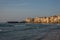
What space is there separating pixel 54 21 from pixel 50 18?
697 centimetres

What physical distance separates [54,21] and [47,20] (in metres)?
10.9

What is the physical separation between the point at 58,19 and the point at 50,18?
44.7 feet

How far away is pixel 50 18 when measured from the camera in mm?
193375

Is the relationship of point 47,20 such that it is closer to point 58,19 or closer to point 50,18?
point 50,18

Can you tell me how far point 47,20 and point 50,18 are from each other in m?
5.39

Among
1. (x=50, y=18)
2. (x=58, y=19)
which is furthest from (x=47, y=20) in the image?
(x=58, y=19)

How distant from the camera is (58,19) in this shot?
7170 inches

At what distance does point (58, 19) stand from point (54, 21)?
8035 millimetres

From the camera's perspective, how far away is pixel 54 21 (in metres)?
189

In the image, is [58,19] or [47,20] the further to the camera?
[47,20]
